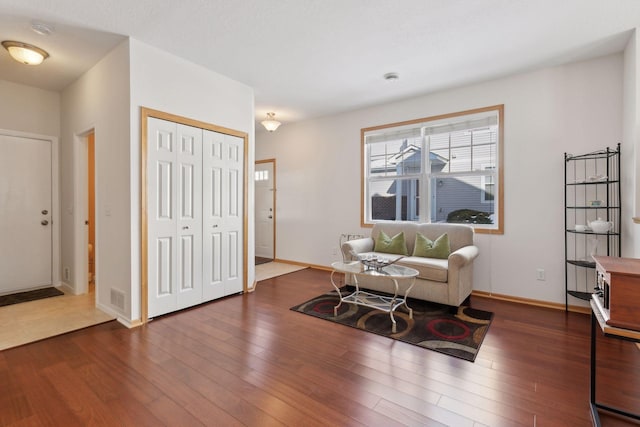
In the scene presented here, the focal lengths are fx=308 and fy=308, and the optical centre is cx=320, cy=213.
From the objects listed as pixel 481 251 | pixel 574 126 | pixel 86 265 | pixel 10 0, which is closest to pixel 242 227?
pixel 86 265

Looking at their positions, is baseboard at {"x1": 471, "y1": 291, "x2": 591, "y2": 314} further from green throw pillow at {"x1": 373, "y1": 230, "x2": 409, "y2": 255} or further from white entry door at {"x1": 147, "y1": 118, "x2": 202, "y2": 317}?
white entry door at {"x1": 147, "y1": 118, "x2": 202, "y2": 317}

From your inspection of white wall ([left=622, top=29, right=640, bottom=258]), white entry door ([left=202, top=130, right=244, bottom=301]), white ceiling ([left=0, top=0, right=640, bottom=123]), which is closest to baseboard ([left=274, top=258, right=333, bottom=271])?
white entry door ([left=202, top=130, right=244, bottom=301])

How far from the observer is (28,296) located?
12.4 ft

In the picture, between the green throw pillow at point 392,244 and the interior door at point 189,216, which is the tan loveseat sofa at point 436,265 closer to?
the green throw pillow at point 392,244

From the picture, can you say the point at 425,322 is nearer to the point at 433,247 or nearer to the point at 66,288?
the point at 433,247

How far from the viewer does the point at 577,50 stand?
3080mm

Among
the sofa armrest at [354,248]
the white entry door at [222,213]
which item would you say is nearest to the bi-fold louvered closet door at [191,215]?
the white entry door at [222,213]

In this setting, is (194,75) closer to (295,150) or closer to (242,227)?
(242,227)

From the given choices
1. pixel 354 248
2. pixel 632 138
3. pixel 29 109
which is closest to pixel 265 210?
pixel 354 248

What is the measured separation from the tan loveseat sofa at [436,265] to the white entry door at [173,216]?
1852 millimetres

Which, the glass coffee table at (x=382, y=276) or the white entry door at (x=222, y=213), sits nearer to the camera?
the glass coffee table at (x=382, y=276)

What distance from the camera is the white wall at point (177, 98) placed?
2.93 metres

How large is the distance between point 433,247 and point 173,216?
3.01 m

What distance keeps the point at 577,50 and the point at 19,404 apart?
5.27 metres
